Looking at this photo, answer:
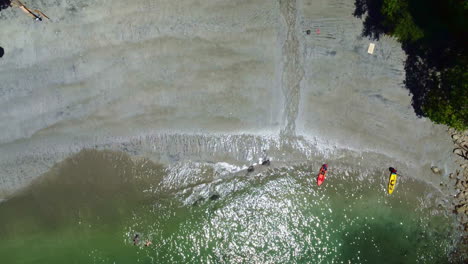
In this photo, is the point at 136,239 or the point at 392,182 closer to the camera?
the point at 392,182

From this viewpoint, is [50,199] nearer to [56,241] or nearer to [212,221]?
[56,241]

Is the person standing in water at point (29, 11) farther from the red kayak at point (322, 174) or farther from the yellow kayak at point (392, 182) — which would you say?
the yellow kayak at point (392, 182)

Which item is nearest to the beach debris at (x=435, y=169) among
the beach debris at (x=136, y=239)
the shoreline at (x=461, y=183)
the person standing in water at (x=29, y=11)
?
the shoreline at (x=461, y=183)

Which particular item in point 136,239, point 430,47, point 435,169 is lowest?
point 136,239

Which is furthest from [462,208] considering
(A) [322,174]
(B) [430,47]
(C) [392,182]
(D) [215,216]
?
(D) [215,216]

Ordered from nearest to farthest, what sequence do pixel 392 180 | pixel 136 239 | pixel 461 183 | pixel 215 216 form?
pixel 392 180, pixel 461 183, pixel 136 239, pixel 215 216

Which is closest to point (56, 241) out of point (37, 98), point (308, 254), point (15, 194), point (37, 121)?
point (15, 194)

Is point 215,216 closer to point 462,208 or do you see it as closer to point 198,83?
point 198,83

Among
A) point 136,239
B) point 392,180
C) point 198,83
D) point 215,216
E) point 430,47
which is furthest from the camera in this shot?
point 215,216
